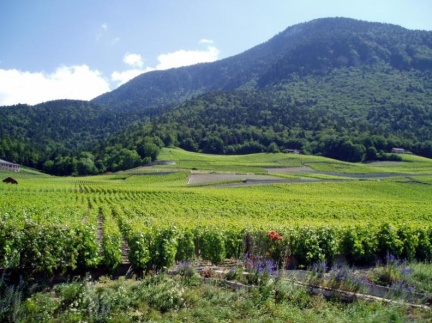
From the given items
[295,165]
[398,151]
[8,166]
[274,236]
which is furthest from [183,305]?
[398,151]

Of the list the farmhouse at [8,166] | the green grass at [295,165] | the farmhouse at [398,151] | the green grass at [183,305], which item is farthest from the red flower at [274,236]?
the farmhouse at [398,151]

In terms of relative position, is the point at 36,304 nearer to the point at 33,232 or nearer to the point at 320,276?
the point at 33,232

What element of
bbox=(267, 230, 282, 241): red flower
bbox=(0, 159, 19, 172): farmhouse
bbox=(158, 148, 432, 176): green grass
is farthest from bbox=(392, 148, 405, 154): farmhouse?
bbox=(0, 159, 19, 172): farmhouse

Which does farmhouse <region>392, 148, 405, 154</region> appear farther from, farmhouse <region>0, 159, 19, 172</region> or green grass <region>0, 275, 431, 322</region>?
green grass <region>0, 275, 431, 322</region>

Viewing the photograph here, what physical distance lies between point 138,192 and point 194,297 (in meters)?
48.1

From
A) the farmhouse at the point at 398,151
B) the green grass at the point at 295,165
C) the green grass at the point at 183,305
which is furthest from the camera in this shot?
the farmhouse at the point at 398,151

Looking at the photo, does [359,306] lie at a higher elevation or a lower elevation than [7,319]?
lower

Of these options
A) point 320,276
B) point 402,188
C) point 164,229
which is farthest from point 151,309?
point 402,188

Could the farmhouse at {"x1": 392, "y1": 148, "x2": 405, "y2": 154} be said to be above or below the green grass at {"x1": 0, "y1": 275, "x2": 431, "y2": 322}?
below

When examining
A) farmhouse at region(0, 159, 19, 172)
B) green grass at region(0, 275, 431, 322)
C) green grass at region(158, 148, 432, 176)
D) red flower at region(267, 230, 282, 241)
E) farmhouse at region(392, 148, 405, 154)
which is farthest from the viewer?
farmhouse at region(392, 148, 405, 154)

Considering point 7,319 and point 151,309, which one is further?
point 151,309

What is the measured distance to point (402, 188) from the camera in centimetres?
6775

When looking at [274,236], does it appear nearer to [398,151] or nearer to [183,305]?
[183,305]

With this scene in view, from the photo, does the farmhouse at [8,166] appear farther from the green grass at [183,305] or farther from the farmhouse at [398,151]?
the farmhouse at [398,151]
